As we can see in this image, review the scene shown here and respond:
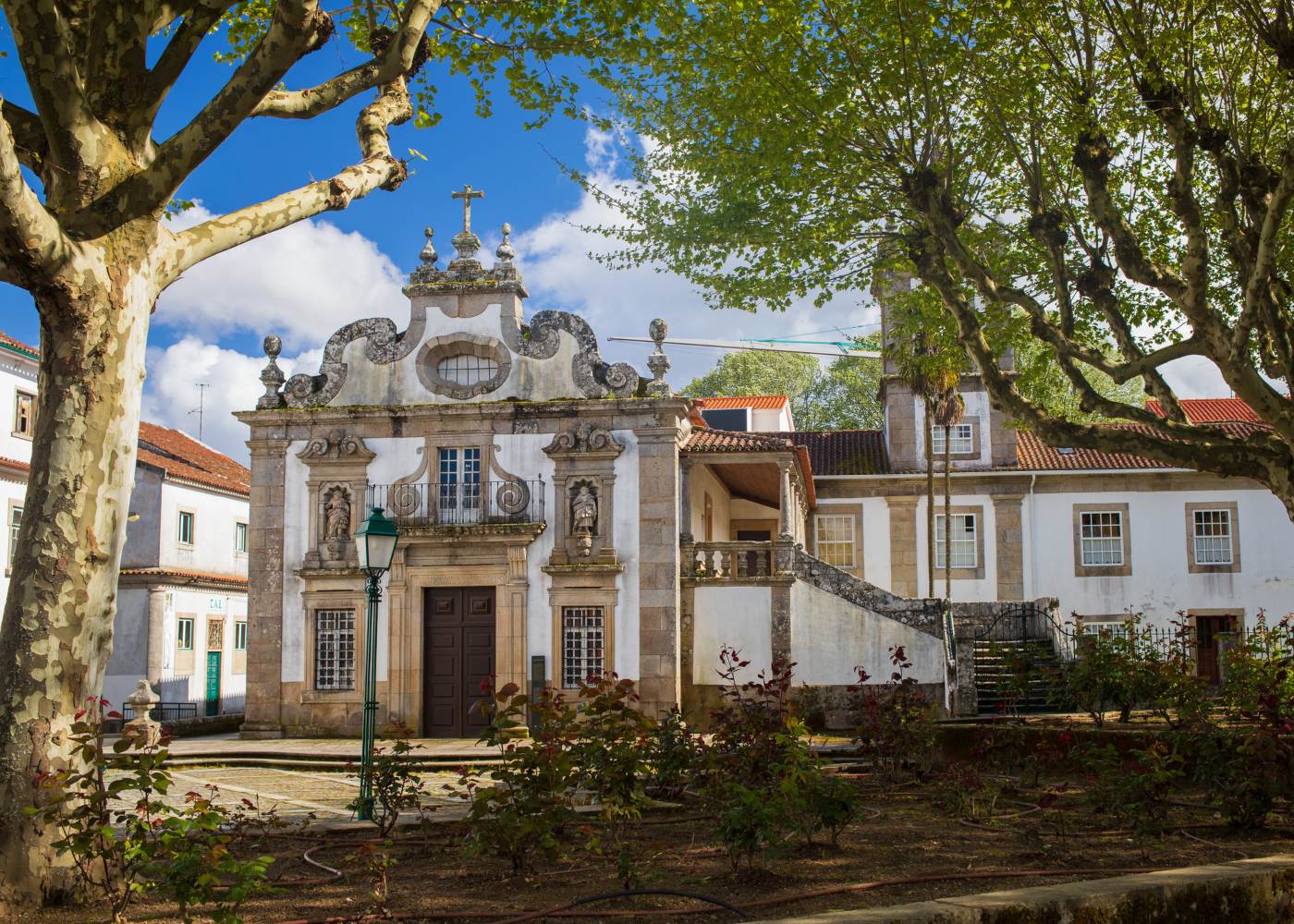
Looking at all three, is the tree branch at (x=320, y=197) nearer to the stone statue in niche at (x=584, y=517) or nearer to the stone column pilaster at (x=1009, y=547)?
the stone statue in niche at (x=584, y=517)

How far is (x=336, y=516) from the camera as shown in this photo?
2177 centimetres

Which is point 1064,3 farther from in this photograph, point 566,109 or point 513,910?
point 513,910

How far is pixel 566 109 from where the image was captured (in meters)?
12.1

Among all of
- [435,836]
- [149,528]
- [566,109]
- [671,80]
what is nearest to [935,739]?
[435,836]

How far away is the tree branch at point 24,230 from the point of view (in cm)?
616

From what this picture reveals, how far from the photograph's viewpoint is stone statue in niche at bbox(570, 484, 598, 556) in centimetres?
2123

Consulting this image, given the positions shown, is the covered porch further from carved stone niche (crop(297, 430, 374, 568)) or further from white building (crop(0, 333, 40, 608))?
white building (crop(0, 333, 40, 608))

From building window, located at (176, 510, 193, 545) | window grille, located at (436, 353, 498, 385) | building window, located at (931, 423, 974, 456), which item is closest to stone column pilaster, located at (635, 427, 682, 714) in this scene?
window grille, located at (436, 353, 498, 385)

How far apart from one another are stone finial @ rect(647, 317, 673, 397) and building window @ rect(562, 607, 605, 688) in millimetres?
3792

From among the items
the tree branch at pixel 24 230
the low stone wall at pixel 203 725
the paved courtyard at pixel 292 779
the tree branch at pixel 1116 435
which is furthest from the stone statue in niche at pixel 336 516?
→ the tree branch at pixel 24 230

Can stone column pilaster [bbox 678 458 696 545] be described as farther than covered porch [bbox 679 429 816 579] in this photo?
Yes

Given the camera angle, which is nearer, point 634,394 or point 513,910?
point 513,910

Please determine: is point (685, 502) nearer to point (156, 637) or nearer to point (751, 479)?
point (751, 479)

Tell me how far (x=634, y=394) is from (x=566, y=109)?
985 cm
